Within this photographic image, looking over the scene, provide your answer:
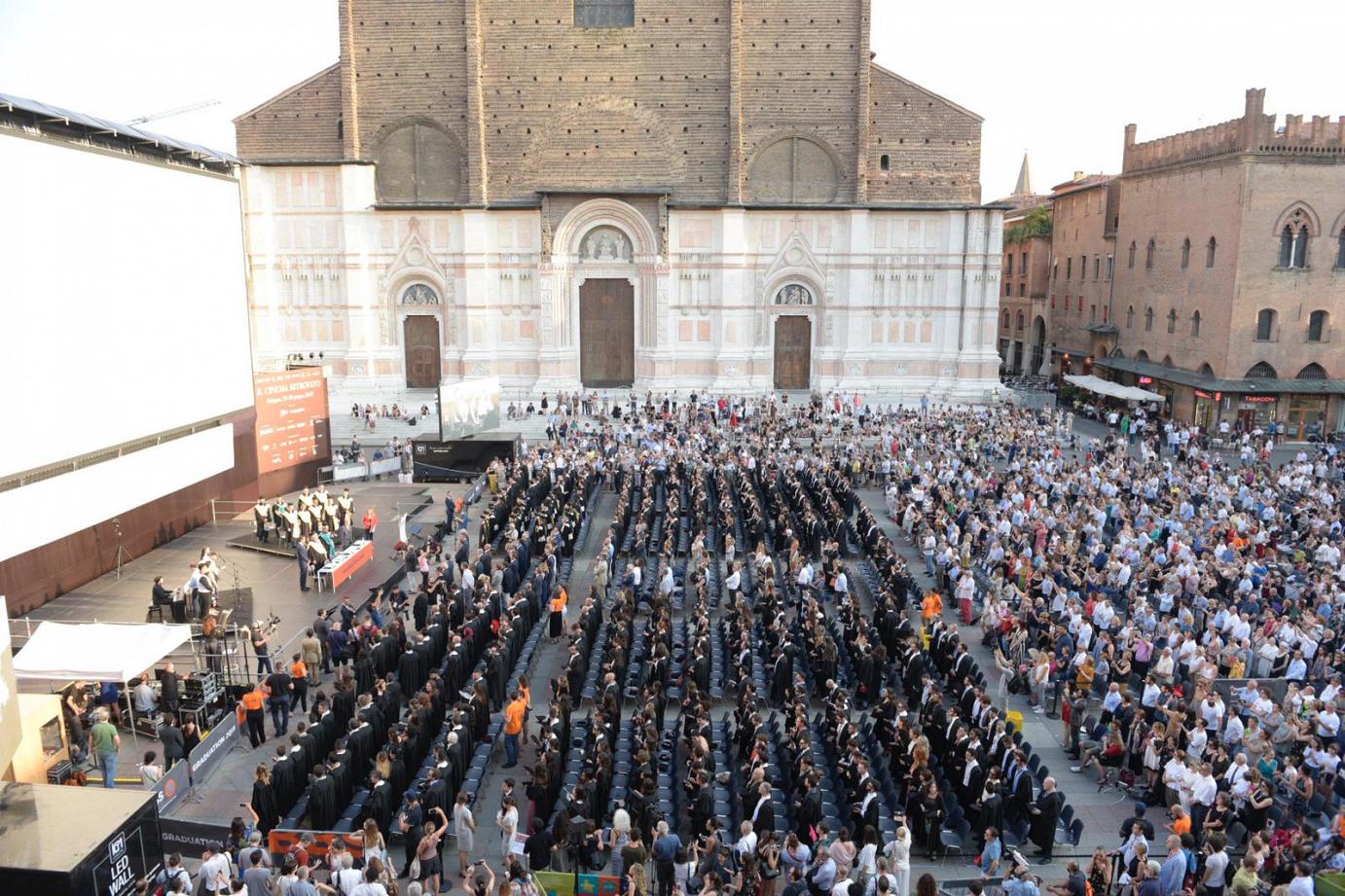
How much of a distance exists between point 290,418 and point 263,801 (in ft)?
65.8

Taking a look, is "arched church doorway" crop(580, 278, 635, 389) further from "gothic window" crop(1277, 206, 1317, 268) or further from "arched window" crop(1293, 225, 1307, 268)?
"arched window" crop(1293, 225, 1307, 268)

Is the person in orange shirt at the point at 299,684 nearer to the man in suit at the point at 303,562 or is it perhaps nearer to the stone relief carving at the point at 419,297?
the man in suit at the point at 303,562

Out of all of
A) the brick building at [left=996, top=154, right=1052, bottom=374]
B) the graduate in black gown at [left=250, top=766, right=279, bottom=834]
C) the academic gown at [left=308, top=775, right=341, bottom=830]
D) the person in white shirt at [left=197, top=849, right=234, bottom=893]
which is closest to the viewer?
the person in white shirt at [left=197, top=849, right=234, bottom=893]

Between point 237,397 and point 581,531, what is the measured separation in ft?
32.3

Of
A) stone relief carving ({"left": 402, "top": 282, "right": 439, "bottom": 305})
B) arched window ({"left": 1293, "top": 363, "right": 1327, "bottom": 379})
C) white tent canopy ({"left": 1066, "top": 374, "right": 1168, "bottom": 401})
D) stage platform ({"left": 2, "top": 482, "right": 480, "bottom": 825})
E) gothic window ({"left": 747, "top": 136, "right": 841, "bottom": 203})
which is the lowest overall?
stage platform ({"left": 2, "top": 482, "right": 480, "bottom": 825})

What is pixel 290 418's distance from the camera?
30047 millimetres

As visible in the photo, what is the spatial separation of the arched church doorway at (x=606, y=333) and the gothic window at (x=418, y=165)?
7.89 metres

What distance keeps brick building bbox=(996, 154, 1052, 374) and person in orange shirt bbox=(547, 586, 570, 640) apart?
4930 centimetres

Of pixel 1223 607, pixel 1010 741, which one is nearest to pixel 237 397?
pixel 1010 741

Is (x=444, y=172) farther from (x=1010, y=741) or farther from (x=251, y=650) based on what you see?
(x=1010, y=741)

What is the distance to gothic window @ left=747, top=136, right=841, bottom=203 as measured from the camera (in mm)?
44500

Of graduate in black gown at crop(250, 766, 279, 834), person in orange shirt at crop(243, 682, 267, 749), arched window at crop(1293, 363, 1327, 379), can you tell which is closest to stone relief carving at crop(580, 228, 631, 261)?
arched window at crop(1293, 363, 1327, 379)

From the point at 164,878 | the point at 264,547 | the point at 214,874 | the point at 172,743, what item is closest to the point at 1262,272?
the point at 264,547

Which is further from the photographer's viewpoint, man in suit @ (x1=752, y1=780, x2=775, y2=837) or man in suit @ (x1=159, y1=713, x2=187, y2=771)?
man in suit @ (x1=159, y1=713, x2=187, y2=771)
